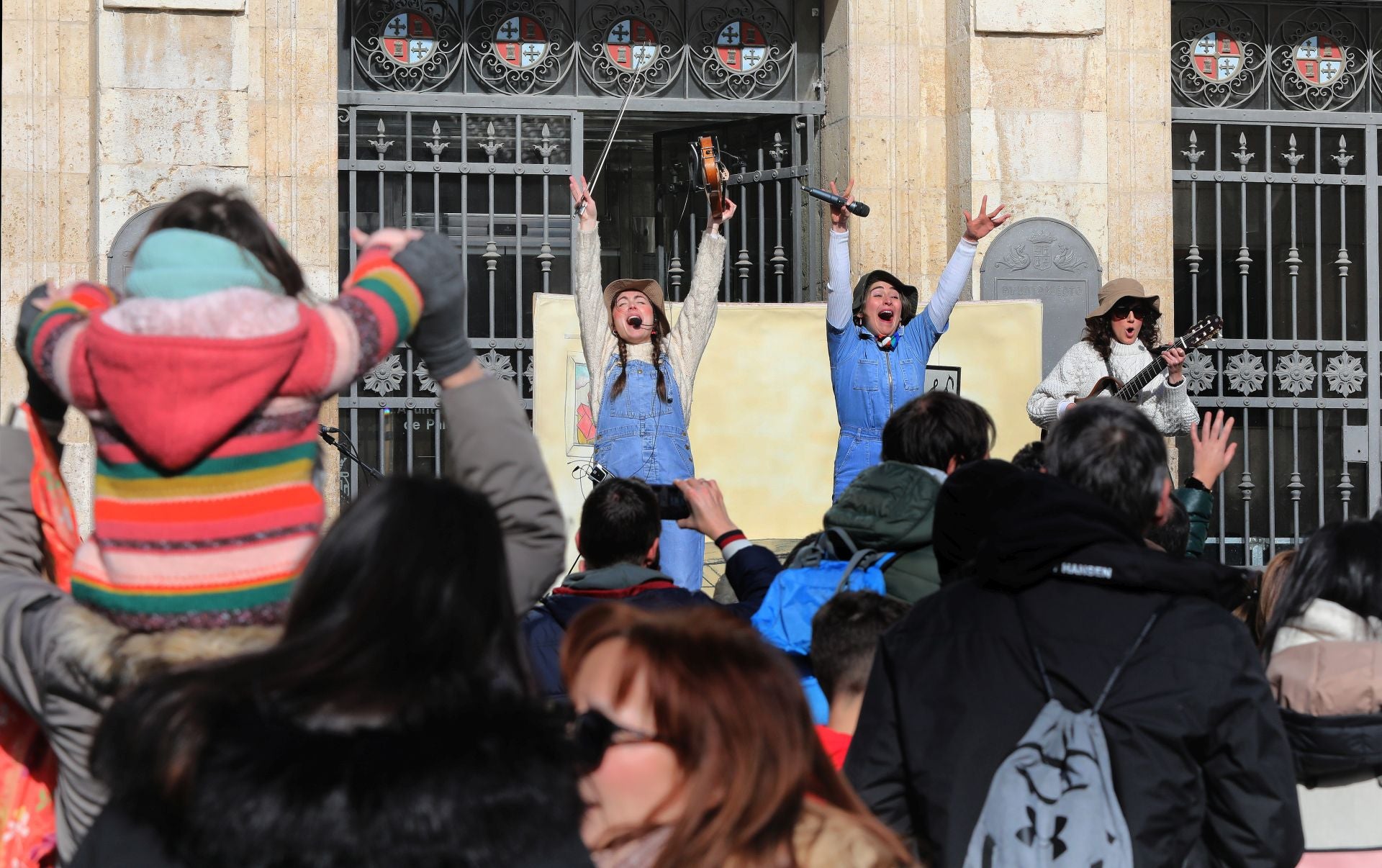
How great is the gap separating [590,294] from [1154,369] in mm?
2381

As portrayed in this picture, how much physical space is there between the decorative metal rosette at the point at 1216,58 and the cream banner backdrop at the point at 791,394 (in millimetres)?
2470

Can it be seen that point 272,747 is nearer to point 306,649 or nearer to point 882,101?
point 306,649

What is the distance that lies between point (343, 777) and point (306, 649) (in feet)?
0.53

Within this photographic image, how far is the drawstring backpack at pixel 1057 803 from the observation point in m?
2.67

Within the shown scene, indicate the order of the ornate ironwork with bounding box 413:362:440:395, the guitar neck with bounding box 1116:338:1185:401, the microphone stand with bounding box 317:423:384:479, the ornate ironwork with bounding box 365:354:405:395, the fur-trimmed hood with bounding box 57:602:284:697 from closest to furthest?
1. the fur-trimmed hood with bounding box 57:602:284:697
2. the guitar neck with bounding box 1116:338:1185:401
3. the microphone stand with bounding box 317:423:384:479
4. the ornate ironwork with bounding box 365:354:405:395
5. the ornate ironwork with bounding box 413:362:440:395

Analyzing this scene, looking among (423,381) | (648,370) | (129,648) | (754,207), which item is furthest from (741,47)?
(129,648)

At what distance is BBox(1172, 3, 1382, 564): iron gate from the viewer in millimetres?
9992

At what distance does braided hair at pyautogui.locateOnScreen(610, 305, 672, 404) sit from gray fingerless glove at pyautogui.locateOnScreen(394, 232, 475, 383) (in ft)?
13.9

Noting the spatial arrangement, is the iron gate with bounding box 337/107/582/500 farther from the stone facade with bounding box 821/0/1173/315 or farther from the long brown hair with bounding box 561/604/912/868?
the long brown hair with bounding box 561/604/912/868

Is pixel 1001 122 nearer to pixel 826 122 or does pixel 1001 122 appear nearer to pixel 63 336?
pixel 826 122

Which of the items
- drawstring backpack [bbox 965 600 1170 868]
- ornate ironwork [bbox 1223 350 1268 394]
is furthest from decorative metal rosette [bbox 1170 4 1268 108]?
drawstring backpack [bbox 965 600 1170 868]

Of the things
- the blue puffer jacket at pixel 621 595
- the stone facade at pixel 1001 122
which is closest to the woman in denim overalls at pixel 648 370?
the blue puffer jacket at pixel 621 595

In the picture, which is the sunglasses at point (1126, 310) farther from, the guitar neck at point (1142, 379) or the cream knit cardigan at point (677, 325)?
the cream knit cardigan at point (677, 325)

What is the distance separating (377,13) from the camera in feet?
31.2
